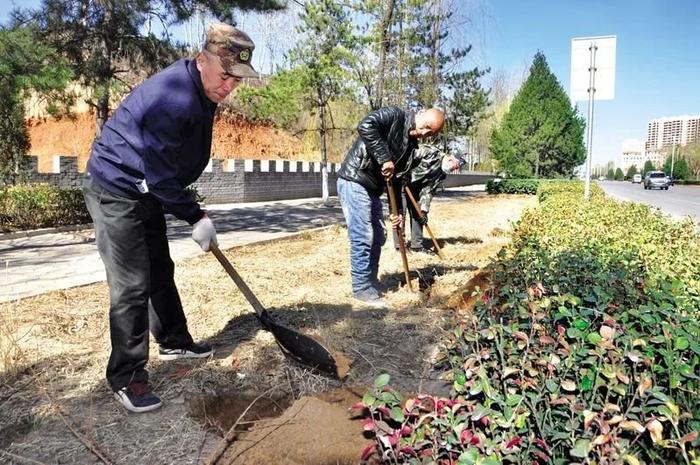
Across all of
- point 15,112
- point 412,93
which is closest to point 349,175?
point 15,112

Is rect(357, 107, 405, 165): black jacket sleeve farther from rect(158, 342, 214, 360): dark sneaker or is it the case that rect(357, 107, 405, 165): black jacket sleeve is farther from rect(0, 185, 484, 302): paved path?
rect(0, 185, 484, 302): paved path


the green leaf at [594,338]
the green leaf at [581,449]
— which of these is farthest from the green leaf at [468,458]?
the green leaf at [594,338]

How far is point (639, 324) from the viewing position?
2.05 m

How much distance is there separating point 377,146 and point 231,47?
195cm

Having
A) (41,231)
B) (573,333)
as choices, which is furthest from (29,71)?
(573,333)

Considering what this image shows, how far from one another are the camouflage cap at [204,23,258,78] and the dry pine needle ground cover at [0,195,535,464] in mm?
1546

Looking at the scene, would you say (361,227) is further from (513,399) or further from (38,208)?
(38,208)

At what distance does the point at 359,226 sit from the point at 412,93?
17.1 metres

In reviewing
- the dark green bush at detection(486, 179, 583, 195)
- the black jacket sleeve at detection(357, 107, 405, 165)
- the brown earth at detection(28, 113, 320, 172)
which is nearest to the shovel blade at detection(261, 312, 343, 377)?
the black jacket sleeve at detection(357, 107, 405, 165)

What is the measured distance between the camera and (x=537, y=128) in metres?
33.0

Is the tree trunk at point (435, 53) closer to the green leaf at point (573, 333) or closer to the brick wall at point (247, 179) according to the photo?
the brick wall at point (247, 179)

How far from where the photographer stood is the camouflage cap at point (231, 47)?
8.29 ft

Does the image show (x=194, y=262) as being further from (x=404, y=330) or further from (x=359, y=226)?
(x=404, y=330)

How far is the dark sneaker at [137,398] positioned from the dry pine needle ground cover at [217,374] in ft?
0.16
